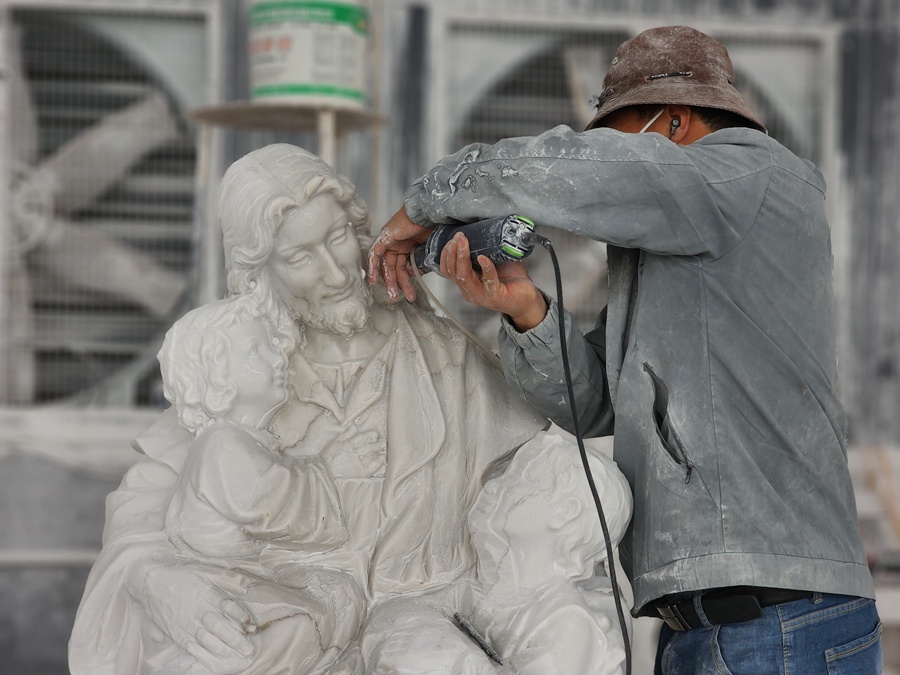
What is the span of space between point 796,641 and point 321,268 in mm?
1043

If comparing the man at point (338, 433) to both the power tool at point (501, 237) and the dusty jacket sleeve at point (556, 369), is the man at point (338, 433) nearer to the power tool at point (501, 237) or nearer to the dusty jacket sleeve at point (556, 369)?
the dusty jacket sleeve at point (556, 369)

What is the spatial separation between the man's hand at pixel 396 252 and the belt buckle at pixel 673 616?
719mm

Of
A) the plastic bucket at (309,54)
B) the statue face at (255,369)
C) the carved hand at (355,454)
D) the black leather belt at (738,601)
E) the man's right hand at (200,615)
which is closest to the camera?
the man's right hand at (200,615)

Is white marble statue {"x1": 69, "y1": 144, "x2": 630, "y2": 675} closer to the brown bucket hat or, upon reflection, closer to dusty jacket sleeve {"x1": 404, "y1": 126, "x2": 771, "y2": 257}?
dusty jacket sleeve {"x1": 404, "y1": 126, "x2": 771, "y2": 257}

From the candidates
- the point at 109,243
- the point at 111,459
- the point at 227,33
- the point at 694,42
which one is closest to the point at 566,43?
the point at 227,33

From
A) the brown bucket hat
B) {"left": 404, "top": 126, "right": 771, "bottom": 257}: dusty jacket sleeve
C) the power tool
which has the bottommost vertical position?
the power tool

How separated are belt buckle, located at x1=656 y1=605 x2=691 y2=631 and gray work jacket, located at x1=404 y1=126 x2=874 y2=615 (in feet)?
0.18

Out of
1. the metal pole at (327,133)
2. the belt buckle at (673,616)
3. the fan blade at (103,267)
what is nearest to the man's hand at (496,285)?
the belt buckle at (673,616)

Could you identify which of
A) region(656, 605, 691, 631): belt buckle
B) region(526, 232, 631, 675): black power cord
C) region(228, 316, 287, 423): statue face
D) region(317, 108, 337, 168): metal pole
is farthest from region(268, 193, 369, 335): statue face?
region(317, 108, 337, 168): metal pole

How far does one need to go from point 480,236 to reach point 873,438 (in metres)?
3.73

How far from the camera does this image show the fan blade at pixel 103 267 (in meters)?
4.79

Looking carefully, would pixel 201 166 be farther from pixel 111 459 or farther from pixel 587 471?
pixel 587 471

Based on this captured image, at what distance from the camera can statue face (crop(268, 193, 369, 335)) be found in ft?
7.22

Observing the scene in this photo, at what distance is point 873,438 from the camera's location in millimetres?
5203
